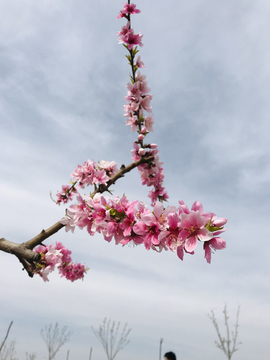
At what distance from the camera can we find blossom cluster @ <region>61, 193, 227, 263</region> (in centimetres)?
151

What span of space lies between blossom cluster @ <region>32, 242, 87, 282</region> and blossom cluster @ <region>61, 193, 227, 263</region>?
2.10m

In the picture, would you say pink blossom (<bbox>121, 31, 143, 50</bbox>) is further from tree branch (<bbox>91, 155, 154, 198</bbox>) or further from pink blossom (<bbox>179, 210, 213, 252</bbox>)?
pink blossom (<bbox>179, 210, 213, 252</bbox>)

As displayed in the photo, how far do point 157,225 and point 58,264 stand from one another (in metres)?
2.85

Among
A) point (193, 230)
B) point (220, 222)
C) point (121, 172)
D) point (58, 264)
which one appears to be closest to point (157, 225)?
point (193, 230)

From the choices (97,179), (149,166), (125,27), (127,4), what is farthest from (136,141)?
(127,4)

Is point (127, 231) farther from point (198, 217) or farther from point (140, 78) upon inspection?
point (140, 78)

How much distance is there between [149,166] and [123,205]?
208 cm

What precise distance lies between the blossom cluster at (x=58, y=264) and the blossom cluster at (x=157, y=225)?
2097mm

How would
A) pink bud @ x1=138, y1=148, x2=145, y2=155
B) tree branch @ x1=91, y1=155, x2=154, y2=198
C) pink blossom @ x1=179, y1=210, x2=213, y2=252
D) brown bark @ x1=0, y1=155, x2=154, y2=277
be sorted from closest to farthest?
1. pink blossom @ x1=179, y1=210, x2=213, y2=252
2. brown bark @ x1=0, y1=155, x2=154, y2=277
3. tree branch @ x1=91, y1=155, x2=154, y2=198
4. pink bud @ x1=138, y1=148, x2=145, y2=155

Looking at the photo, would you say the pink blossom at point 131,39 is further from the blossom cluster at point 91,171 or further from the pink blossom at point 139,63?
the blossom cluster at point 91,171

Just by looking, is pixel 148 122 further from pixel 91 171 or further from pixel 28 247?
pixel 28 247

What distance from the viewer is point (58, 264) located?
396 cm

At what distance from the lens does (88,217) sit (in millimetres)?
2004

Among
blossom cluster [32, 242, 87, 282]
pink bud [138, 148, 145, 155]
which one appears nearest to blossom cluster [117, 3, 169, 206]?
pink bud [138, 148, 145, 155]
